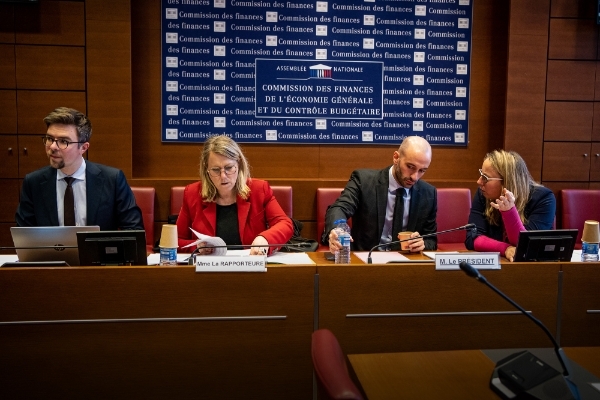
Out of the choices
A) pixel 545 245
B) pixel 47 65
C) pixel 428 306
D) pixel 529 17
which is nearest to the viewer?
pixel 428 306

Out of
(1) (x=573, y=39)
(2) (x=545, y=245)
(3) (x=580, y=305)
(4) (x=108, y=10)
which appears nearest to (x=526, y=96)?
(1) (x=573, y=39)

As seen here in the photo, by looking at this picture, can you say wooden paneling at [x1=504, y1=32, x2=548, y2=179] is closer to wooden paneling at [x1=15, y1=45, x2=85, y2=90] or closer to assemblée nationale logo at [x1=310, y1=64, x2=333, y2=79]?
assemblée nationale logo at [x1=310, y1=64, x2=333, y2=79]

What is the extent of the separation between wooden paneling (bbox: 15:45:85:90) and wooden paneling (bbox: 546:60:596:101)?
12.6ft

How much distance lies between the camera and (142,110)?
14.2ft

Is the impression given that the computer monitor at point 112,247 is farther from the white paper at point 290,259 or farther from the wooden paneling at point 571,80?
the wooden paneling at point 571,80

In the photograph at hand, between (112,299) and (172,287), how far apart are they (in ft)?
0.77

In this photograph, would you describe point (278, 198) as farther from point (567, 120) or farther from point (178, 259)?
point (567, 120)

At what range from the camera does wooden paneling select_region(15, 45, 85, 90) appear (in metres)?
4.06

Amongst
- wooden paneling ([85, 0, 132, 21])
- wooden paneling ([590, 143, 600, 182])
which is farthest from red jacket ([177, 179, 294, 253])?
wooden paneling ([590, 143, 600, 182])

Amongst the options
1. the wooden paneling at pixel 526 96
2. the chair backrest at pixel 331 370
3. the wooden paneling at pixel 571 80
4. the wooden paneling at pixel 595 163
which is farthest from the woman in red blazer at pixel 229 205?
the wooden paneling at pixel 595 163

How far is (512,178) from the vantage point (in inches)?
114

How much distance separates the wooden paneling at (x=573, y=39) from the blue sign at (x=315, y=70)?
0.70m

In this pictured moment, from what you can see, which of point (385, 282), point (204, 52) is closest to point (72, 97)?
point (204, 52)

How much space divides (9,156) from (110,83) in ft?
3.24
